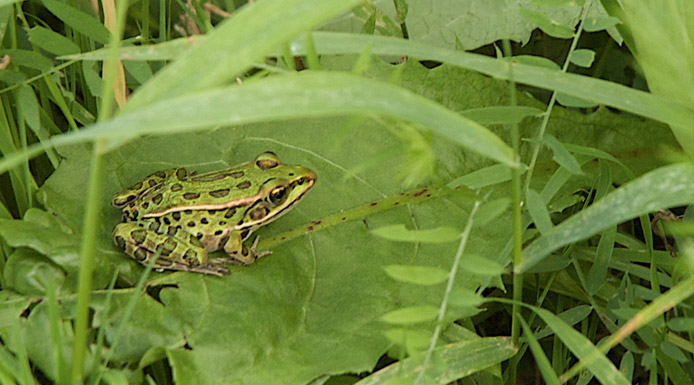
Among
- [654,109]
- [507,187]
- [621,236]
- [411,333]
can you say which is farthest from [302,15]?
[621,236]

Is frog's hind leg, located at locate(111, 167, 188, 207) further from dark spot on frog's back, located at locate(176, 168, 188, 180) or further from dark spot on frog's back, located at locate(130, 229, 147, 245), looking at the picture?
dark spot on frog's back, located at locate(130, 229, 147, 245)

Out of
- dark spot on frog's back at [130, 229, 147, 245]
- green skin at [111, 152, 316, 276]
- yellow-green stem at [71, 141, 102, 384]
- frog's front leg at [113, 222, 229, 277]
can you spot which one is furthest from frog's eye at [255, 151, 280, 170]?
yellow-green stem at [71, 141, 102, 384]

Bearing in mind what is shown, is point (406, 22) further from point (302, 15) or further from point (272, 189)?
point (302, 15)

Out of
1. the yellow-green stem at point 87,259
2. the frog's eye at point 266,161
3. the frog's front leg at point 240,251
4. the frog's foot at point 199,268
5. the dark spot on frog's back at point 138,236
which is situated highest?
the yellow-green stem at point 87,259

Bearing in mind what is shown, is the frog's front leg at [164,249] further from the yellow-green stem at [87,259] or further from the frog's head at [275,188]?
the yellow-green stem at [87,259]

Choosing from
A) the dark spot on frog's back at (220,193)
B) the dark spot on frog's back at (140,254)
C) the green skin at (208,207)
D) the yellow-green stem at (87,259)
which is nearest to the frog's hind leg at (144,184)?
the green skin at (208,207)

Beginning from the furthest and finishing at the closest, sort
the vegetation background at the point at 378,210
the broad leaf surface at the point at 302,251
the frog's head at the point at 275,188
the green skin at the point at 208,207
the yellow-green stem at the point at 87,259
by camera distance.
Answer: the frog's head at the point at 275,188 < the green skin at the point at 208,207 < the broad leaf surface at the point at 302,251 < the vegetation background at the point at 378,210 < the yellow-green stem at the point at 87,259
